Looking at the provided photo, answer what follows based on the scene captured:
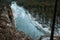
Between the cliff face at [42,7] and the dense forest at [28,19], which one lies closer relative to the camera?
the dense forest at [28,19]

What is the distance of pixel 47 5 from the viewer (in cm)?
2770

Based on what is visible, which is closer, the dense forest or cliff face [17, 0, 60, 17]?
the dense forest

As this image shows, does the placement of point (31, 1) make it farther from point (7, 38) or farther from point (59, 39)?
point (7, 38)

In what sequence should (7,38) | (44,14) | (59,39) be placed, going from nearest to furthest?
(7,38) → (59,39) → (44,14)

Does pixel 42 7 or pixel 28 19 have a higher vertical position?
pixel 42 7

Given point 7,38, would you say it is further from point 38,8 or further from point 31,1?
point 31,1

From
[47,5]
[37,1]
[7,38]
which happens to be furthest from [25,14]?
[7,38]

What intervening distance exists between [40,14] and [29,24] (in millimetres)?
3971

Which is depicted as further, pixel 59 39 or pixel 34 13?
pixel 34 13

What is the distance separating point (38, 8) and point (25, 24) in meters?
7.55

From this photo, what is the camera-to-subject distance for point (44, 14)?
909 inches

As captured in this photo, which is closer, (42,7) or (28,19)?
(28,19)

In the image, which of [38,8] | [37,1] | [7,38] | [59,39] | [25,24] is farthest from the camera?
[37,1]

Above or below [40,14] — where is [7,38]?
above
